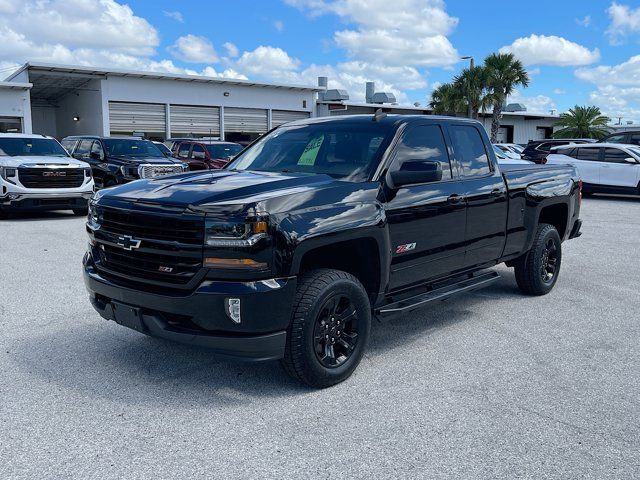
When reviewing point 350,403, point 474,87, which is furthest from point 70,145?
point 474,87

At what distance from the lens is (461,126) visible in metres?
5.74

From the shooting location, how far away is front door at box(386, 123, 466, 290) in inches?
185

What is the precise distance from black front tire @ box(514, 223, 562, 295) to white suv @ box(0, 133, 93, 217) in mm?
9892

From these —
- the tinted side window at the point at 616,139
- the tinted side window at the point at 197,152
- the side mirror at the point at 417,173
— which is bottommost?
the tinted side window at the point at 197,152

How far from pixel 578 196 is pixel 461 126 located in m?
2.55

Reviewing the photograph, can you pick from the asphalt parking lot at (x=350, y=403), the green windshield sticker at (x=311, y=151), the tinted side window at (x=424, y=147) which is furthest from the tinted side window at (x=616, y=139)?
the green windshield sticker at (x=311, y=151)

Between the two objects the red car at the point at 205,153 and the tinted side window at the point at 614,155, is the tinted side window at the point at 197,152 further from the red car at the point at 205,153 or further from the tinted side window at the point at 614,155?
the tinted side window at the point at 614,155

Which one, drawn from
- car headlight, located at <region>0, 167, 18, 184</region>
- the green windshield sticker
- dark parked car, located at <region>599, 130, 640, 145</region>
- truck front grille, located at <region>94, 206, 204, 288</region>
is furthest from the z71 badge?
dark parked car, located at <region>599, 130, 640, 145</region>

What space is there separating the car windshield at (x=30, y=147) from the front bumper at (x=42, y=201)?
1.51 metres

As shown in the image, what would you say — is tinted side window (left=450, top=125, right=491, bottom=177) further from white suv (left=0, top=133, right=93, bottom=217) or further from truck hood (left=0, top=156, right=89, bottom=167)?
truck hood (left=0, top=156, right=89, bottom=167)

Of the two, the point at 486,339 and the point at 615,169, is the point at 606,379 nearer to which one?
the point at 486,339

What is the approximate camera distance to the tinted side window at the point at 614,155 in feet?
62.9

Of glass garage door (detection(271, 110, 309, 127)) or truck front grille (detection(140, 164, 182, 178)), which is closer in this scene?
truck front grille (detection(140, 164, 182, 178))

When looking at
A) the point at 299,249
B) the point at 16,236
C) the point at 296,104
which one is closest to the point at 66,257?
the point at 16,236
